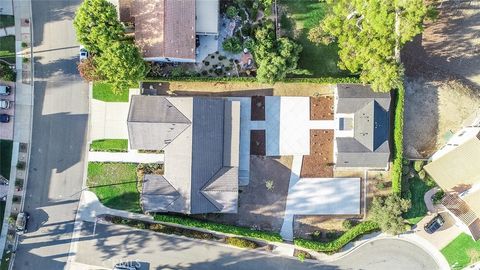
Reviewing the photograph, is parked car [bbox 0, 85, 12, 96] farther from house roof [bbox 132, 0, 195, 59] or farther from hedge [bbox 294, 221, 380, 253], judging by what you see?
hedge [bbox 294, 221, 380, 253]

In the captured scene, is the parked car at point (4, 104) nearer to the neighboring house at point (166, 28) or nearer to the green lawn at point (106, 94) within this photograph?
the green lawn at point (106, 94)

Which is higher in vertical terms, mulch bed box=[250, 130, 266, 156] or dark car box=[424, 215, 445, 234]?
mulch bed box=[250, 130, 266, 156]

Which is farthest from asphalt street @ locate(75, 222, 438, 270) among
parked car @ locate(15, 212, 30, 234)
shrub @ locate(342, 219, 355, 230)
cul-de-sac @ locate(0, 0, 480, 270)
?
parked car @ locate(15, 212, 30, 234)

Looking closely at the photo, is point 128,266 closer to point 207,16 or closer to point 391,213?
point 207,16

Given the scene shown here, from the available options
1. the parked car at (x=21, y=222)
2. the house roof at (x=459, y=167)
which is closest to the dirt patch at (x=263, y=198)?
the house roof at (x=459, y=167)

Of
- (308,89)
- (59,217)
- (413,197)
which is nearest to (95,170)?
(59,217)

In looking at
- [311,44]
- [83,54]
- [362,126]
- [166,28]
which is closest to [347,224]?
[362,126]

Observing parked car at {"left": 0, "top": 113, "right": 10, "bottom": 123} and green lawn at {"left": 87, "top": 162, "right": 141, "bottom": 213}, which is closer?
parked car at {"left": 0, "top": 113, "right": 10, "bottom": 123}
